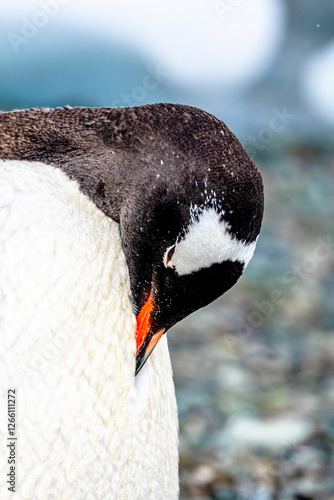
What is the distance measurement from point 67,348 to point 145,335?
0.24m

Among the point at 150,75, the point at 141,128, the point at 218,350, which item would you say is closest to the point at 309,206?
the point at 150,75

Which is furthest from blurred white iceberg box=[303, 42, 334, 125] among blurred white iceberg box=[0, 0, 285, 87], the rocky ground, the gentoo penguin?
the gentoo penguin

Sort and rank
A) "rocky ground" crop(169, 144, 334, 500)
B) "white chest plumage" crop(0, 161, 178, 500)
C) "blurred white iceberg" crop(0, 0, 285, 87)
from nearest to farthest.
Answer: "white chest plumage" crop(0, 161, 178, 500) → "rocky ground" crop(169, 144, 334, 500) → "blurred white iceberg" crop(0, 0, 285, 87)

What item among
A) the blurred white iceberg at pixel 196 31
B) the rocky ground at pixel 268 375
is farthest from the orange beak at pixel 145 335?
the blurred white iceberg at pixel 196 31

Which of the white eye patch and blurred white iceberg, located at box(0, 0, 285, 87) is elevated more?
blurred white iceberg, located at box(0, 0, 285, 87)

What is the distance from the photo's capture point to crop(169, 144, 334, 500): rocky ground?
3.06 m

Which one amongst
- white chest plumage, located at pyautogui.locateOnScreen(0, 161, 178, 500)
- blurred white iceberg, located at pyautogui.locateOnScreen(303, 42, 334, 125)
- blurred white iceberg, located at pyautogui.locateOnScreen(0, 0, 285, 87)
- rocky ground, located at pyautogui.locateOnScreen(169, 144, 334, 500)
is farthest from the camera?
blurred white iceberg, located at pyautogui.locateOnScreen(303, 42, 334, 125)

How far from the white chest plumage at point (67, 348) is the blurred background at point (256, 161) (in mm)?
1200

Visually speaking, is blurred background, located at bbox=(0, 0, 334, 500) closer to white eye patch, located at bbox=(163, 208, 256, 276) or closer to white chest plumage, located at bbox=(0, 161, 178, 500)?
white chest plumage, located at bbox=(0, 161, 178, 500)

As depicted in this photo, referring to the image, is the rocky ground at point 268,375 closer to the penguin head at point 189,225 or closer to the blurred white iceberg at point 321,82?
the penguin head at point 189,225

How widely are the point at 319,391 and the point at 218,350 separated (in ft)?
2.11

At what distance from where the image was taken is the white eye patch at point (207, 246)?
5.68 feet

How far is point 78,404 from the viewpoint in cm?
179

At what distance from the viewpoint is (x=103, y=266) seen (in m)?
1.90
